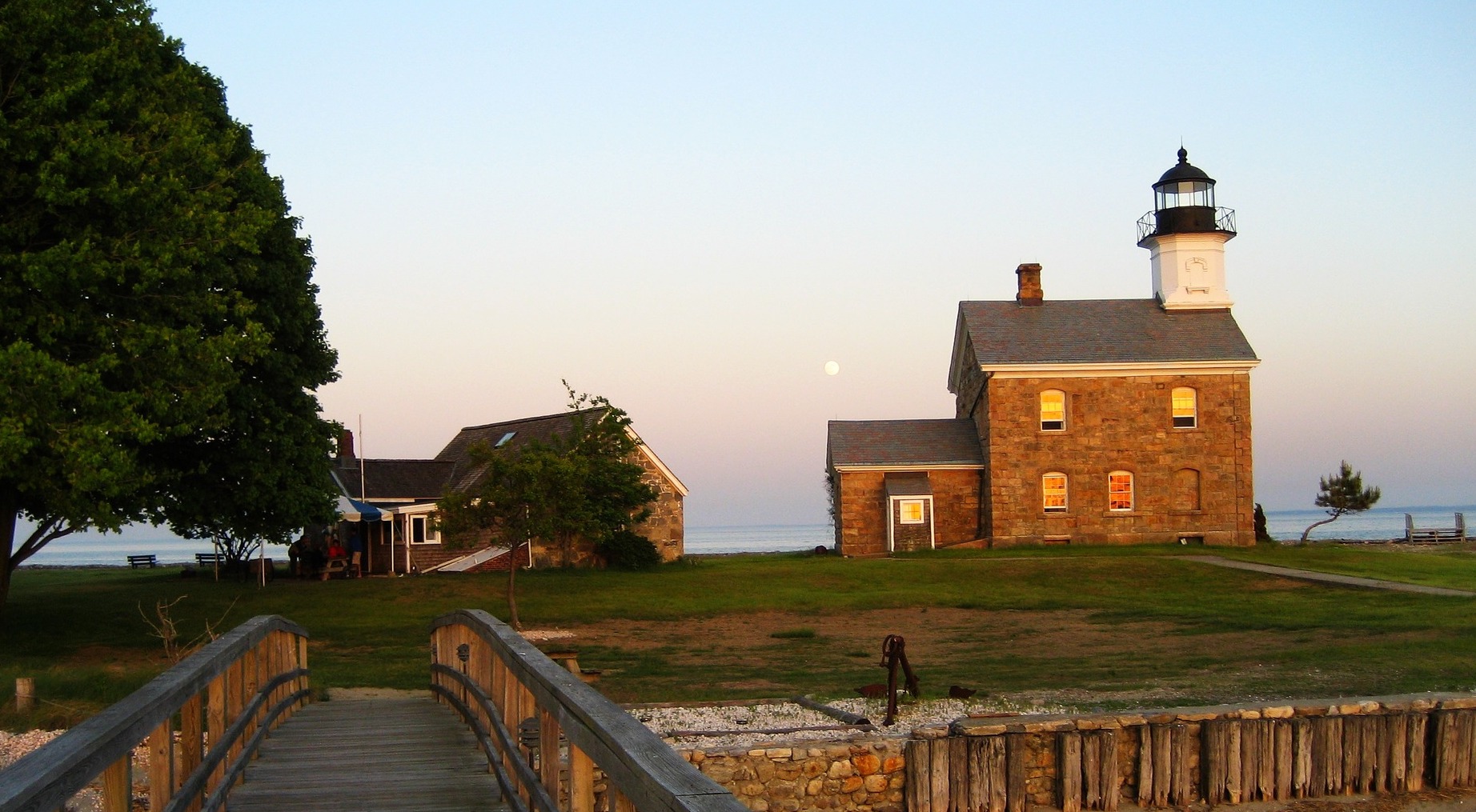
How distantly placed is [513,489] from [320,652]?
17.6 feet

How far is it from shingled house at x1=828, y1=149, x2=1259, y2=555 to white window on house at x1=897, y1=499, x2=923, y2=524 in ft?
0.12

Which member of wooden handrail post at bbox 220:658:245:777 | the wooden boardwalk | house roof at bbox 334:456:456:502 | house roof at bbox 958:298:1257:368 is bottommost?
the wooden boardwalk

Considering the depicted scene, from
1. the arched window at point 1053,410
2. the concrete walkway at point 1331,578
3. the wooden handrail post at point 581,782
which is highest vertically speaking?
the arched window at point 1053,410

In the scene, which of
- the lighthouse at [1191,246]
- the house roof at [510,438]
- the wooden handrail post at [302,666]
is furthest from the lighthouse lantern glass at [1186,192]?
the wooden handrail post at [302,666]

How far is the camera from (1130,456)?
4294 cm

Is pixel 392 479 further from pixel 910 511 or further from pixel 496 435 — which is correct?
pixel 910 511

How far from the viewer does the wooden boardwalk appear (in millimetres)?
7141

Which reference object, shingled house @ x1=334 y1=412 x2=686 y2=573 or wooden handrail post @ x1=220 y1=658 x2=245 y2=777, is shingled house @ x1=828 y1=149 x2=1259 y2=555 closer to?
shingled house @ x1=334 y1=412 x2=686 y2=573

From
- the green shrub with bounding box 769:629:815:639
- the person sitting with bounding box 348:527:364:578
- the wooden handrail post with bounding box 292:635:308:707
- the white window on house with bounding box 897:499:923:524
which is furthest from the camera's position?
the white window on house with bounding box 897:499:923:524

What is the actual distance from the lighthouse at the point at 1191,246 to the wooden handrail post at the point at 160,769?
4349cm

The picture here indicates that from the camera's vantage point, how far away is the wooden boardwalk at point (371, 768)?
714 centimetres

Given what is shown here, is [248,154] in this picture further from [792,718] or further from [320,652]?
[792,718]

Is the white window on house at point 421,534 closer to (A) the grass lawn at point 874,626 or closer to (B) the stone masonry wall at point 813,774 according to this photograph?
(A) the grass lawn at point 874,626

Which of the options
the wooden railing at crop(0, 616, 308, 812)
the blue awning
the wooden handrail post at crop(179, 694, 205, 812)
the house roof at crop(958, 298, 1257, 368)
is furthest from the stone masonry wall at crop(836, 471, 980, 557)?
the wooden handrail post at crop(179, 694, 205, 812)
